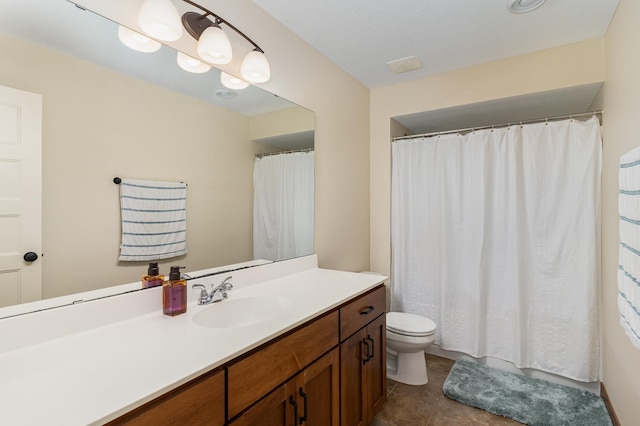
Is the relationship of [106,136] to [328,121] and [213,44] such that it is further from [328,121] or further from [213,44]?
[328,121]

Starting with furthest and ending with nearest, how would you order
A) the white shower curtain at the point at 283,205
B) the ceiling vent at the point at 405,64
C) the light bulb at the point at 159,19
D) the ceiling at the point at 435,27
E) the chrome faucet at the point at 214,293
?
the ceiling vent at the point at 405,64, the white shower curtain at the point at 283,205, the ceiling at the point at 435,27, the chrome faucet at the point at 214,293, the light bulb at the point at 159,19

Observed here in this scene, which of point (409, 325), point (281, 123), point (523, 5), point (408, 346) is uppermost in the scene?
point (523, 5)

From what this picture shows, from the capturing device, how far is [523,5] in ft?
5.65

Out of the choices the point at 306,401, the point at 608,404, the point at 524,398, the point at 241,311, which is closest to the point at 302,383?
the point at 306,401

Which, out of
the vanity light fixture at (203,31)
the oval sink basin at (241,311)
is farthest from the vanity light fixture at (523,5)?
the oval sink basin at (241,311)

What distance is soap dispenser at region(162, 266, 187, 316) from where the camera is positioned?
122cm

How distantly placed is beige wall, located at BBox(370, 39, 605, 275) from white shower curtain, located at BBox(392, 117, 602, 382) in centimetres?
12

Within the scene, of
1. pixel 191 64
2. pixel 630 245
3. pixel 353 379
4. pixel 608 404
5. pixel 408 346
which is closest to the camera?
pixel 630 245

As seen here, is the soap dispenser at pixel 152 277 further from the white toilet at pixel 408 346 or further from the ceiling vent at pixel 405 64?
the ceiling vent at pixel 405 64

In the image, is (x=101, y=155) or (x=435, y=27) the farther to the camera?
(x=435, y=27)

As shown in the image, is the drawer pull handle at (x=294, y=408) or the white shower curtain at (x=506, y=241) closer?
the drawer pull handle at (x=294, y=408)

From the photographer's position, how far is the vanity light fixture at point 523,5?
169 centimetres

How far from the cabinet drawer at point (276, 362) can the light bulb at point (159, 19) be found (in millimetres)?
1278

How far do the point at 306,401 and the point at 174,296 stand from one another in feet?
2.20
